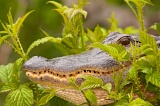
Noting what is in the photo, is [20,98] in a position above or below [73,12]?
below

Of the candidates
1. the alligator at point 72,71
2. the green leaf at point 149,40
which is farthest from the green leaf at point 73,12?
the green leaf at point 149,40

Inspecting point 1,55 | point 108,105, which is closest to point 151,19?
point 1,55

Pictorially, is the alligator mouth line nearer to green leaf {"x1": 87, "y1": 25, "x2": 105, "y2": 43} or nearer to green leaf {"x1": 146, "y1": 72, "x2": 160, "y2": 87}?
green leaf {"x1": 146, "y1": 72, "x2": 160, "y2": 87}

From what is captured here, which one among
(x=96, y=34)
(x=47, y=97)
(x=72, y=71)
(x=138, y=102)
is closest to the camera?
(x=138, y=102)

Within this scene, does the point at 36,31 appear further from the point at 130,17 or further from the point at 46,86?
the point at 46,86

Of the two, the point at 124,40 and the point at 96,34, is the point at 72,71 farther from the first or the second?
the point at 96,34

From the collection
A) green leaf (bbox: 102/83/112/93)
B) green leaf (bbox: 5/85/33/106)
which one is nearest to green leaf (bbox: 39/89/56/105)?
green leaf (bbox: 5/85/33/106)

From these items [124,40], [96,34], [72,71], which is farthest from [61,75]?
[96,34]

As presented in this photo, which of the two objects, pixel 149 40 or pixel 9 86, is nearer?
pixel 149 40

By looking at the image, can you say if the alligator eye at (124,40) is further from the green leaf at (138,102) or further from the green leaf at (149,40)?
the green leaf at (138,102)
